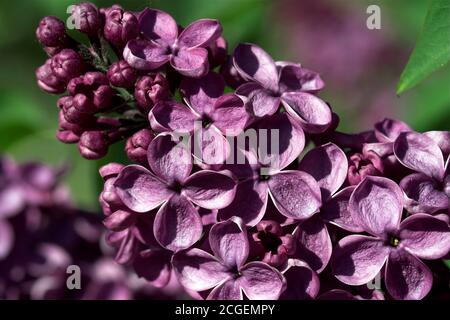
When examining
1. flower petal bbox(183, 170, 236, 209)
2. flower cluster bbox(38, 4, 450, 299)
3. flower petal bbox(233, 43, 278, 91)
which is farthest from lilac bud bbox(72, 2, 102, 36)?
flower petal bbox(183, 170, 236, 209)

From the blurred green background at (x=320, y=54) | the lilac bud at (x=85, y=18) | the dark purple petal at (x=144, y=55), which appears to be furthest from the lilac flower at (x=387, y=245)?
the blurred green background at (x=320, y=54)

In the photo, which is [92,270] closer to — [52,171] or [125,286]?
[125,286]

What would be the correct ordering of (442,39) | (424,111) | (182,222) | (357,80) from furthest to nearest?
(357,80) < (424,111) < (182,222) < (442,39)

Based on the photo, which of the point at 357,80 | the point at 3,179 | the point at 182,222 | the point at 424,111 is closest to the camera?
the point at 182,222

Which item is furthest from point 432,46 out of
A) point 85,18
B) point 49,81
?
point 49,81

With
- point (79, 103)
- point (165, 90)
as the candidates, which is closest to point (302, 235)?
point (165, 90)

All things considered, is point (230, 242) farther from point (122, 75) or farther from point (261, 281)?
point (122, 75)
